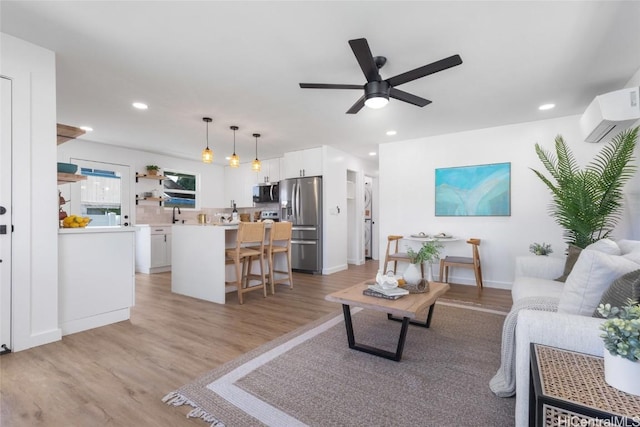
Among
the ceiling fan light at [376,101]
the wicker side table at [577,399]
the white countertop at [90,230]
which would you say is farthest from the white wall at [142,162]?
the wicker side table at [577,399]

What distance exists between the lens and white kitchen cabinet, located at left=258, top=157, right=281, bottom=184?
252 inches

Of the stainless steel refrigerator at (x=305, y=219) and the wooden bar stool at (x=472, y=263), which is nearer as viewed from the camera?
the wooden bar stool at (x=472, y=263)

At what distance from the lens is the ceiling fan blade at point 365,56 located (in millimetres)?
1803

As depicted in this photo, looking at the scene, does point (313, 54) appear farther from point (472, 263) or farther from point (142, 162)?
point (142, 162)

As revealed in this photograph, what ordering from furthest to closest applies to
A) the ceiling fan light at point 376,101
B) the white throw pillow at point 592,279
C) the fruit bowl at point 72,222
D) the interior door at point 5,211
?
the fruit bowl at point 72,222, the ceiling fan light at point 376,101, the interior door at point 5,211, the white throw pillow at point 592,279

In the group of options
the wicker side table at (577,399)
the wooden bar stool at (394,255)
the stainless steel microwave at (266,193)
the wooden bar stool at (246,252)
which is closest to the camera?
the wicker side table at (577,399)

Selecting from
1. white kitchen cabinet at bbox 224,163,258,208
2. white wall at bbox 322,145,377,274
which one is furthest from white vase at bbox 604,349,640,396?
white kitchen cabinet at bbox 224,163,258,208

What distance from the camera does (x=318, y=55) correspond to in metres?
2.39

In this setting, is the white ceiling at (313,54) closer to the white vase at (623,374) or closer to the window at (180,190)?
the white vase at (623,374)

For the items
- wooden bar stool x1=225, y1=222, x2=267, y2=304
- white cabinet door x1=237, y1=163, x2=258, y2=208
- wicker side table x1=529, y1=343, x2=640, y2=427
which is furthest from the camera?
white cabinet door x1=237, y1=163, x2=258, y2=208

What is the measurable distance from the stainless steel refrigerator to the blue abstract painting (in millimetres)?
2079

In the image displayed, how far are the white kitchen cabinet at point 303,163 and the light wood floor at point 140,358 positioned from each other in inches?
105

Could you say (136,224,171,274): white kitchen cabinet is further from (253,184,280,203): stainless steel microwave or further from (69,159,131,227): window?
(253,184,280,203): stainless steel microwave

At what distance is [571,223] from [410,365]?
2237mm
